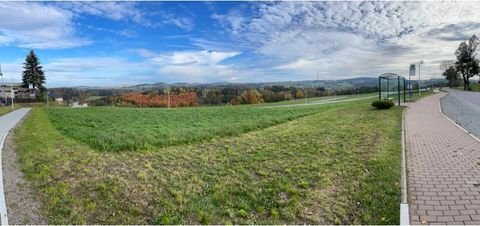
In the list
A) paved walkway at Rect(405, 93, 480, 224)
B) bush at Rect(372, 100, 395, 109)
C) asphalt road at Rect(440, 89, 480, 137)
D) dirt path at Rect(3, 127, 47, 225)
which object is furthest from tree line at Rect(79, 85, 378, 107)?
paved walkway at Rect(405, 93, 480, 224)

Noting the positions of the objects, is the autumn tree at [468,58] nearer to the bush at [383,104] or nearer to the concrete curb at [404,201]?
the bush at [383,104]

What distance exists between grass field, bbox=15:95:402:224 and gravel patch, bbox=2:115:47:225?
5.4 inches

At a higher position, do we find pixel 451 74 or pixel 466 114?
pixel 451 74

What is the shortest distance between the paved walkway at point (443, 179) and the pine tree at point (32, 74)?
187ft

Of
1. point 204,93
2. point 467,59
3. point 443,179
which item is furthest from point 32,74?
point 467,59

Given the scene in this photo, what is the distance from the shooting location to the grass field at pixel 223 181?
4281 millimetres

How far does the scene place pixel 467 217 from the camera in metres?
4.05

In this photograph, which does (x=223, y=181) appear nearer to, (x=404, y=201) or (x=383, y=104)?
(x=404, y=201)

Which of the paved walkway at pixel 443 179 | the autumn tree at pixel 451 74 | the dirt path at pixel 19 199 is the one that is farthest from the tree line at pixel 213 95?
the autumn tree at pixel 451 74

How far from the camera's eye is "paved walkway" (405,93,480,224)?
13.7ft

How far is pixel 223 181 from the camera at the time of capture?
5.51m

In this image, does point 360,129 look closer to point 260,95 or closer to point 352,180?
point 352,180

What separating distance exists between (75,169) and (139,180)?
65.1 inches

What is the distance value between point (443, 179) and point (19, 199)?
6.68m
